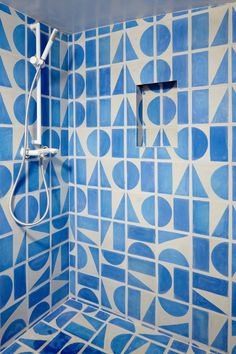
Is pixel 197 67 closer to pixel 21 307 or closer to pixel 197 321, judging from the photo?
pixel 197 321

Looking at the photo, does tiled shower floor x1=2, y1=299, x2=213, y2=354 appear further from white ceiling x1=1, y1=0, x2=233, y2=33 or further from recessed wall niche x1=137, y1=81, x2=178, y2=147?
white ceiling x1=1, y1=0, x2=233, y2=33

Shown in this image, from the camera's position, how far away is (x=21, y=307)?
1.66 metres

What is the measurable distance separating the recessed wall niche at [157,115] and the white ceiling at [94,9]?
380 mm

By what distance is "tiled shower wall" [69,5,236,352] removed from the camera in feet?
4.79

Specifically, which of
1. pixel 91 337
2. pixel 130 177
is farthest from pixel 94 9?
pixel 91 337

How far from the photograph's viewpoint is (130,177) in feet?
5.66

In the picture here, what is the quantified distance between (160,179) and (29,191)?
773mm

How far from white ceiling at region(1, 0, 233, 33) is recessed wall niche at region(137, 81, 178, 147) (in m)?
0.38

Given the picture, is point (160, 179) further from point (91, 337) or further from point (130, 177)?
point (91, 337)

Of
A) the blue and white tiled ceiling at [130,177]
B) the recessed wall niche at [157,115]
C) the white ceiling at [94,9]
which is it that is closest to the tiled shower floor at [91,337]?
the blue and white tiled ceiling at [130,177]

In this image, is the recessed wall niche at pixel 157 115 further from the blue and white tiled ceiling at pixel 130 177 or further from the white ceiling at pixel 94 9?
the white ceiling at pixel 94 9

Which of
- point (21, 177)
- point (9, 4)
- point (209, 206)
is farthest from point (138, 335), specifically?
point (9, 4)

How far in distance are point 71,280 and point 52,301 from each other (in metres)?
0.20

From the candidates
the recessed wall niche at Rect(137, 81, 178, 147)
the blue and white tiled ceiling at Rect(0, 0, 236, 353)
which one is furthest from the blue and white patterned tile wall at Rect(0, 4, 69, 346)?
the recessed wall niche at Rect(137, 81, 178, 147)
